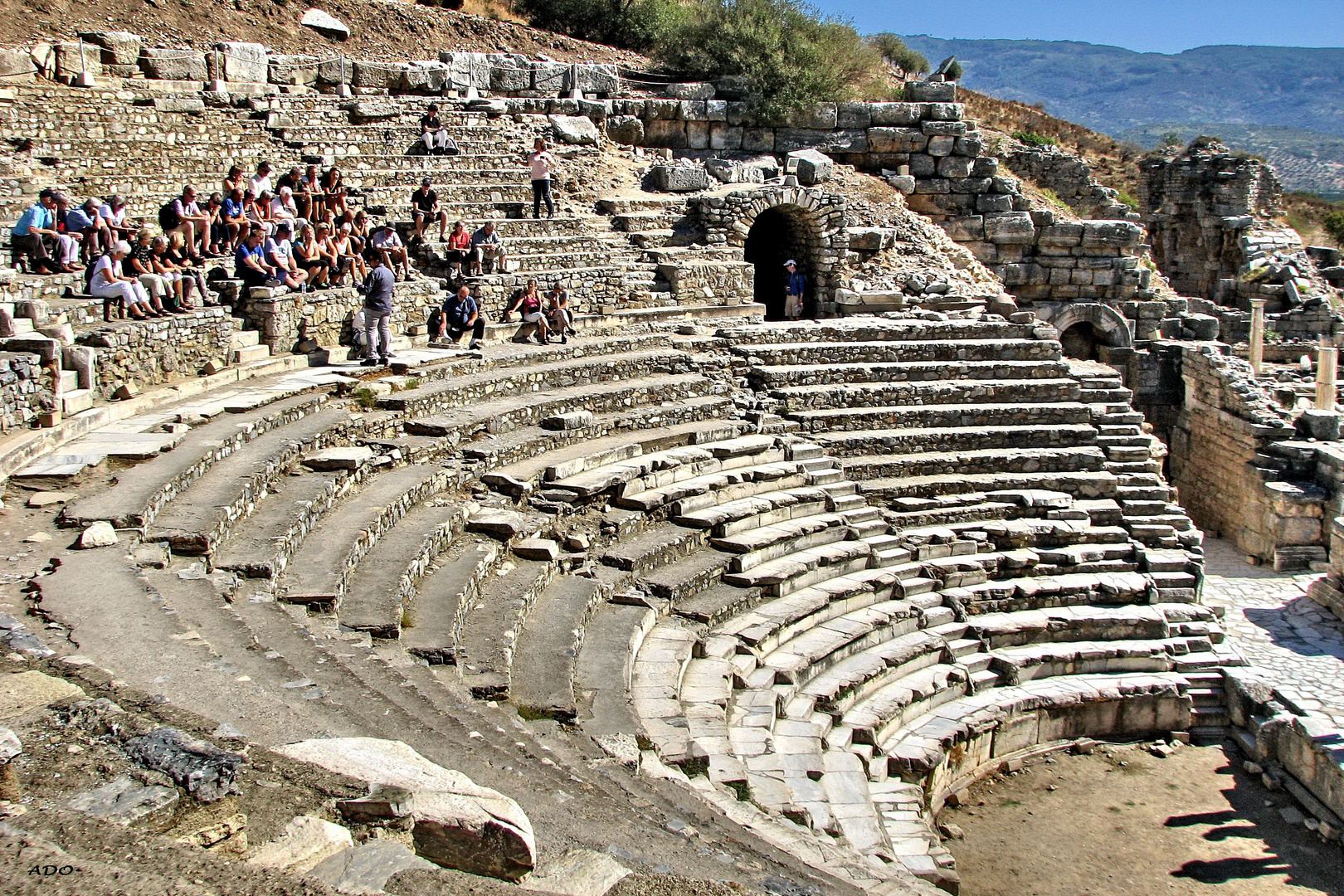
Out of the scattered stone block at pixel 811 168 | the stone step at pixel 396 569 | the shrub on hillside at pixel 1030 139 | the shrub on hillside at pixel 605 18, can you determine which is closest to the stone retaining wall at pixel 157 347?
the stone step at pixel 396 569

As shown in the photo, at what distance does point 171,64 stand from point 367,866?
55.1ft

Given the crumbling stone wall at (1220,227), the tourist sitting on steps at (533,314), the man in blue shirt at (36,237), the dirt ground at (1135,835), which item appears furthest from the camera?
the crumbling stone wall at (1220,227)

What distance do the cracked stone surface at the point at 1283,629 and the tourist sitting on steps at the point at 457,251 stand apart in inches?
403

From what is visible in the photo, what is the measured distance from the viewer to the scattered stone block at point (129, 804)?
13.2ft

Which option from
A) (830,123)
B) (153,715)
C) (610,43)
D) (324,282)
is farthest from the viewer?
(610,43)

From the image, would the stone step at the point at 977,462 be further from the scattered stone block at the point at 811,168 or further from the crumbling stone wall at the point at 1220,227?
the crumbling stone wall at the point at 1220,227

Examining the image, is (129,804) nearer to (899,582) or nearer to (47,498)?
(47,498)

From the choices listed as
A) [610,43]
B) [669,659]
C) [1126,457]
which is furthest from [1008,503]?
[610,43]

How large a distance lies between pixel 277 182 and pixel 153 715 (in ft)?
37.9

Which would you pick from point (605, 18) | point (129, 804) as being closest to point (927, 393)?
point (129, 804)

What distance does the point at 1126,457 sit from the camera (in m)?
15.0

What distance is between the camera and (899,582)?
12.0m

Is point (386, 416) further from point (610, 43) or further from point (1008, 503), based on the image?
point (610, 43)

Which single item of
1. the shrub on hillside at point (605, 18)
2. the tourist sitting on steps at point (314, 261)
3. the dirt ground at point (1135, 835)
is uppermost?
the shrub on hillside at point (605, 18)
